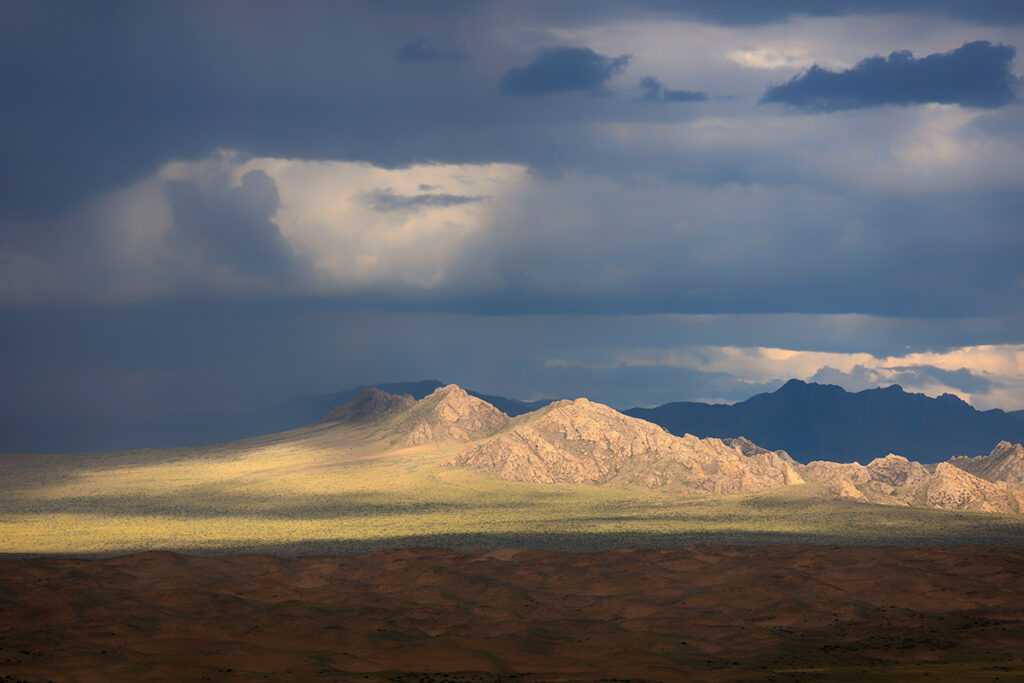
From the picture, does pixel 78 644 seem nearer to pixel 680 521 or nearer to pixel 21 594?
pixel 21 594

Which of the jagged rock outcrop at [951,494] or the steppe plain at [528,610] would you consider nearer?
the steppe plain at [528,610]

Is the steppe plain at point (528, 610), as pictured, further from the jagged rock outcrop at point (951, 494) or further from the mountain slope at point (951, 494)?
the jagged rock outcrop at point (951, 494)

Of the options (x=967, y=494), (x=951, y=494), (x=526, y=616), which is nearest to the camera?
(x=526, y=616)

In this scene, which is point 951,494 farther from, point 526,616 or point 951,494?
point 526,616

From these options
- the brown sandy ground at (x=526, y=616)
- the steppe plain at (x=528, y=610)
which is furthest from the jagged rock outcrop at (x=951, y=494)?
the brown sandy ground at (x=526, y=616)

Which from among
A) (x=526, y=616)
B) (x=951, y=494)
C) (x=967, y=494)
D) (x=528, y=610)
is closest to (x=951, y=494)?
(x=951, y=494)

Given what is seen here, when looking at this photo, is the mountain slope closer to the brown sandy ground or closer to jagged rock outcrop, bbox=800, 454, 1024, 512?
jagged rock outcrop, bbox=800, 454, 1024, 512

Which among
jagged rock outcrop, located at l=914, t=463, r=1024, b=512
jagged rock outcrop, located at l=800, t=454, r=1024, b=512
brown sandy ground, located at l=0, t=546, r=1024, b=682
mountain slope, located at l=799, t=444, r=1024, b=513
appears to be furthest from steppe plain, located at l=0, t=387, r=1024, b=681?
jagged rock outcrop, located at l=800, t=454, r=1024, b=512

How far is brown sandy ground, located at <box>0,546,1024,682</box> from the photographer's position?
7244 cm

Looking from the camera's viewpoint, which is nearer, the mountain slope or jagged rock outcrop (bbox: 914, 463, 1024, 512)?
jagged rock outcrop (bbox: 914, 463, 1024, 512)

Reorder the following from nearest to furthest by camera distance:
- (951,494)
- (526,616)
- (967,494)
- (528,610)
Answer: (526,616) → (528,610) → (967,494) → (951,494)

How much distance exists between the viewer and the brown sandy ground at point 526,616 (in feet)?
238

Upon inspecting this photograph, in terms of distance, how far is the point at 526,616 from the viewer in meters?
96.6

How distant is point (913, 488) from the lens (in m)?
198
